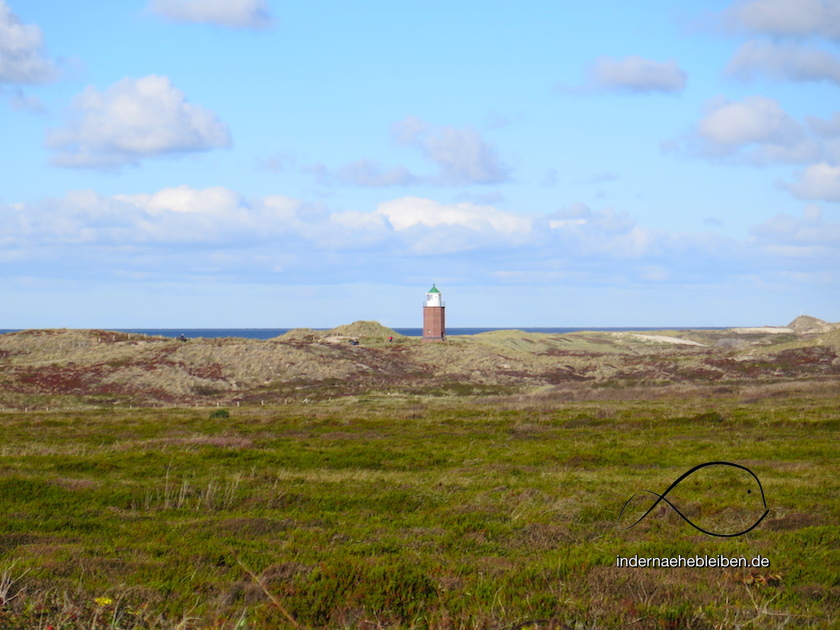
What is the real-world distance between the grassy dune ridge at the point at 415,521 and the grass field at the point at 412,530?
0.20 feet

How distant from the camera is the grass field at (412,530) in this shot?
8.99m

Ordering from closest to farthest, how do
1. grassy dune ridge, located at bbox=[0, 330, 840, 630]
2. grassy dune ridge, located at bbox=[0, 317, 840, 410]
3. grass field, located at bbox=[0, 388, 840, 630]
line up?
grass field, located at bbox=[0, 388, 840, 630], grassy dune ridge, located at bbox=[0, 330, 840, 630], grassy dune ridge, located at bbox=[0, 317, 840, 410]

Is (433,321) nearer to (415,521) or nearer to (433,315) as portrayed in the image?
(433,315)

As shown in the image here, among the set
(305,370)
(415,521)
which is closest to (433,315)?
(305,370)

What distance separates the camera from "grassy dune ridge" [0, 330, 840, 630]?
29.8ft

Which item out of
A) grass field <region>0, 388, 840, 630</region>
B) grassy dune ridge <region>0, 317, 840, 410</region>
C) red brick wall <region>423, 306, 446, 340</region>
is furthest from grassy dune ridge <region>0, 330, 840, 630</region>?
red brick wall <region>423, 306, 446, 340</region>

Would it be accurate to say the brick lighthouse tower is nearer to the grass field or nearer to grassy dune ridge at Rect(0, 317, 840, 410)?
grassy dune ridge at Rect(0, 317, 840, 410)

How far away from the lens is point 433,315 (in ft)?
398


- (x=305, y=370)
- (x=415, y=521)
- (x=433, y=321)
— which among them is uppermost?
(x=433, y=321)

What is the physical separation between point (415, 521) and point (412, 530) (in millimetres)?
976

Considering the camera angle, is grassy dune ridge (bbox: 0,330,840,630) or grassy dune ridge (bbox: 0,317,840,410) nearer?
grassy dune ridge (bbox: 0,330,840,630)

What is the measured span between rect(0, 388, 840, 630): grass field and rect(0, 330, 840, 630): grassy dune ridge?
60 millimetres

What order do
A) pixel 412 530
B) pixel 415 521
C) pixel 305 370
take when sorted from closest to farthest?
pixel 412 530 → pixel 415 521 → pixel 305 370

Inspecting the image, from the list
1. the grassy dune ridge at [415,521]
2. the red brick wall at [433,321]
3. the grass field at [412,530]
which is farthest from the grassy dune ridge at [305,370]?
the grass field at [412,530]
